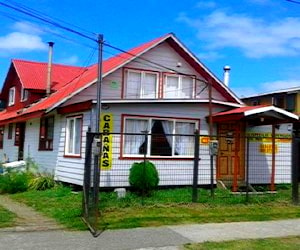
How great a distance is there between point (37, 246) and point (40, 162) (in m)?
11.2

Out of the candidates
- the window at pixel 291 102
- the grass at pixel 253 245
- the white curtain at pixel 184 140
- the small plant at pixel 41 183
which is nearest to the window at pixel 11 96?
the small plant at pixel 41 183

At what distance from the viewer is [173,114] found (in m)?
15.6

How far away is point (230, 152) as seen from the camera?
1688cm

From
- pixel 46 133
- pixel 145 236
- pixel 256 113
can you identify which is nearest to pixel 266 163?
pixel 256 113

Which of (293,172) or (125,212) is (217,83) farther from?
(125,212)

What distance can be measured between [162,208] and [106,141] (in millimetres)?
4014

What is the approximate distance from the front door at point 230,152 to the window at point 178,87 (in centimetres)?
270

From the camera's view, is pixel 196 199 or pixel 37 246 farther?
pixel 196 199

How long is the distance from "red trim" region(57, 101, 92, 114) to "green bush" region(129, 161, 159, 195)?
7.74 feet

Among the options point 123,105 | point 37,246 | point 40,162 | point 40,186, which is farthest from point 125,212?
point 40,162

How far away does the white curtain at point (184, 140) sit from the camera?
15711 millimetres

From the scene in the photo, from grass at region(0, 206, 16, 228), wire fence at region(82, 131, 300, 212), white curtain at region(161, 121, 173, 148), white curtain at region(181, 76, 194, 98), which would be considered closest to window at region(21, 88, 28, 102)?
white curtain at region(181, 76, 194, 98)

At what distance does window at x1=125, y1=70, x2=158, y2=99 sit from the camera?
59.4ft

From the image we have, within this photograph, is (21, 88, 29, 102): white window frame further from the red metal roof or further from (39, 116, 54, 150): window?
(39, 116, 54, 150): window
